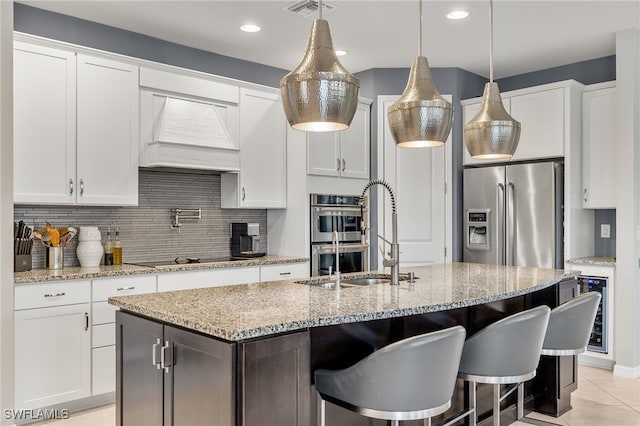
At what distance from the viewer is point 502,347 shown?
233 cm

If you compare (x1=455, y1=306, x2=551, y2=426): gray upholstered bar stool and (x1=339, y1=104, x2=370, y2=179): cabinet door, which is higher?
(x1=339, y1=104, x2=370, y2=179): cabinet door

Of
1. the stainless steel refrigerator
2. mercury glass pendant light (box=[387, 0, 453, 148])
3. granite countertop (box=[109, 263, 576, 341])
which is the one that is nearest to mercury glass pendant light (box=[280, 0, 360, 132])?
mercury glass pendant light (box=[387, 0, 453, 148])

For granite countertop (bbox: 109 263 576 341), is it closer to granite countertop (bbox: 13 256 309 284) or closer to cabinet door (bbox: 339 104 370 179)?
granite countertop (bbox: 13 256 309 284)

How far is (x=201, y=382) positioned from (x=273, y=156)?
3.10 m

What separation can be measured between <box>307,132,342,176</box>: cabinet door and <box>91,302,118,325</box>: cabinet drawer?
212 cm

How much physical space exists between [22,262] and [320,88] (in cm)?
258

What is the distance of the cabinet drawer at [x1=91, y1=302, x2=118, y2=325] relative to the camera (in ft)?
11.3

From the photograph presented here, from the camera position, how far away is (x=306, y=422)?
1.94m

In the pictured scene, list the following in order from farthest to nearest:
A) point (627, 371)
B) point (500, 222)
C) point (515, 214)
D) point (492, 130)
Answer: point (500, 222) < point (515, 214) < point (627, 371) < point (492, 130)

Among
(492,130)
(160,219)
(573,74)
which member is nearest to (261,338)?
(492,130)

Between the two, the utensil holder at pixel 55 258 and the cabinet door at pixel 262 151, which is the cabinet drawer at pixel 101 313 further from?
the cabinet door at pixel 262 151

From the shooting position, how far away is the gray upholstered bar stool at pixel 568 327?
9.14ft

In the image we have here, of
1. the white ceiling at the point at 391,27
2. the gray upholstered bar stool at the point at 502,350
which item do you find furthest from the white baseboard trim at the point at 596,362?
the white ceiling at the point at 391,27

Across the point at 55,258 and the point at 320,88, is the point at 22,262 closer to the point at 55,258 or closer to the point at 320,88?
the point at 55,258
